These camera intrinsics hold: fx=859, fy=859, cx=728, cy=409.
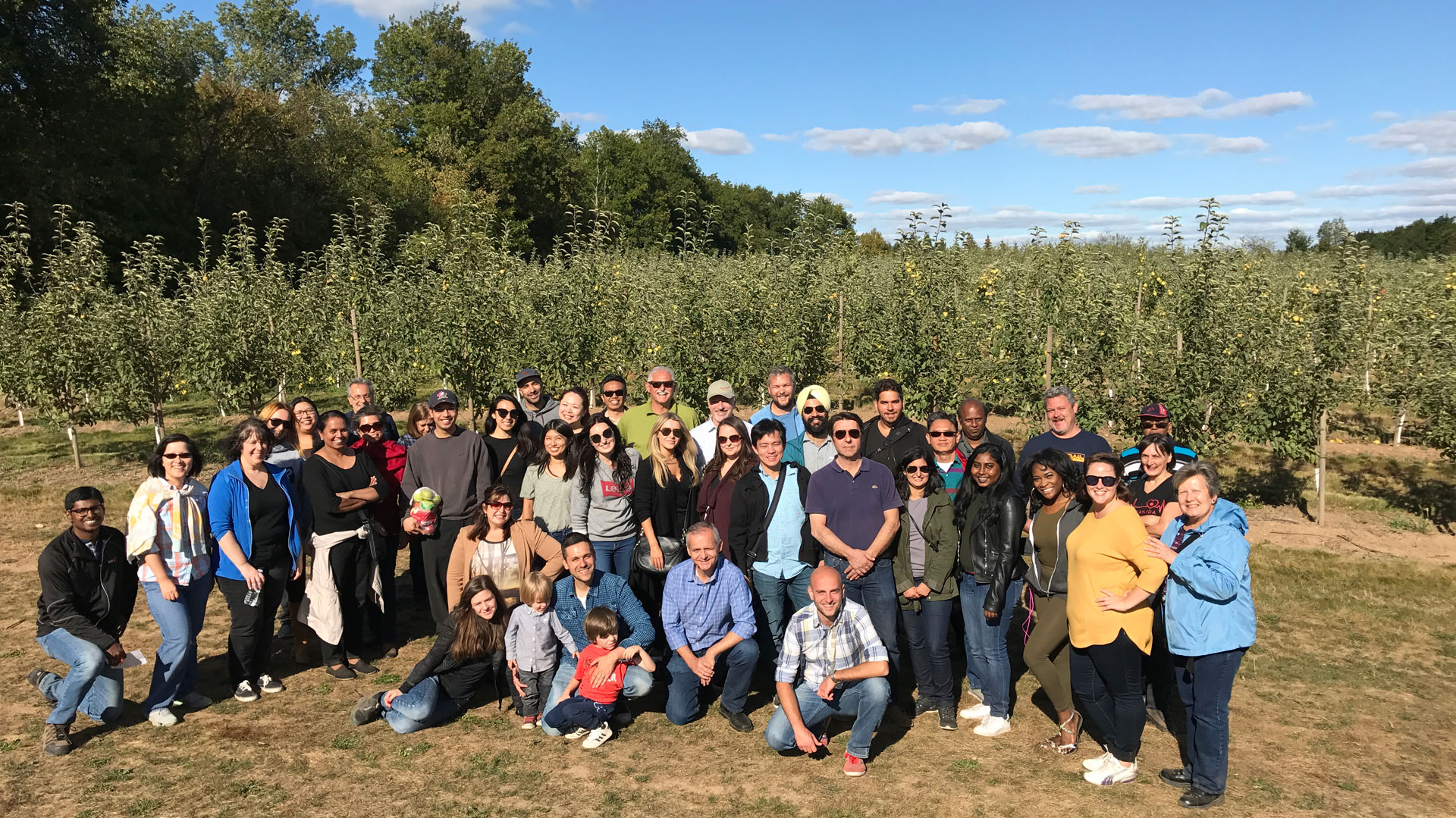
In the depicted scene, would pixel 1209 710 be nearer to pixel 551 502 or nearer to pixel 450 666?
pixel 551 502

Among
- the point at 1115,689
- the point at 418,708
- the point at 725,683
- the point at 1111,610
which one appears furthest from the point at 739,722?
the point at 1111,610

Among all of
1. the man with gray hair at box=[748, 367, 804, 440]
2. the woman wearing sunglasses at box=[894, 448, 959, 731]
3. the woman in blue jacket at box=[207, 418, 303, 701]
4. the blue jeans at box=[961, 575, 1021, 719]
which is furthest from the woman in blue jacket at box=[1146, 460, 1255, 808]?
the woman in blue jacket at box=[207, 418, 303, 701]

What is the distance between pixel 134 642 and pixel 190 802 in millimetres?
3180

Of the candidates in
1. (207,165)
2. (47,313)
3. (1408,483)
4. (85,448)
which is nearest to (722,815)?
(1408,483)

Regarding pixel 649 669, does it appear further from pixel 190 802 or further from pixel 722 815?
pixel 190 802

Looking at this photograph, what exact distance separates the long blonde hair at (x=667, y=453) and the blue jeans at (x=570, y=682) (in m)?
1.31

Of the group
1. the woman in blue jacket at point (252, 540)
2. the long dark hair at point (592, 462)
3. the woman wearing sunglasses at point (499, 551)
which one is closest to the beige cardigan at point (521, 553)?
the woman wearing sunglasses at point (499, 551)

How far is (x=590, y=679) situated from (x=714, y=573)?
1.04 meters

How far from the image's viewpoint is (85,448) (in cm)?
1611

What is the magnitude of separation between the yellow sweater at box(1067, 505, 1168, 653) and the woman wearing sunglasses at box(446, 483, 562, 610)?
330cm

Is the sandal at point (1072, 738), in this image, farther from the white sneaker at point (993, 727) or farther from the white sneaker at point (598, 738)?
the white sneaker at point (598, 738)

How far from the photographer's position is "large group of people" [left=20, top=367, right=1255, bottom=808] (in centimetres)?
479

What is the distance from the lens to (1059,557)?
505 cm

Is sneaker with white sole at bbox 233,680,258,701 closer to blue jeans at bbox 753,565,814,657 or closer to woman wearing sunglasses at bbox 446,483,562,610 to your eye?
woman wearing sunglasses at bbox 446,483,562,610
